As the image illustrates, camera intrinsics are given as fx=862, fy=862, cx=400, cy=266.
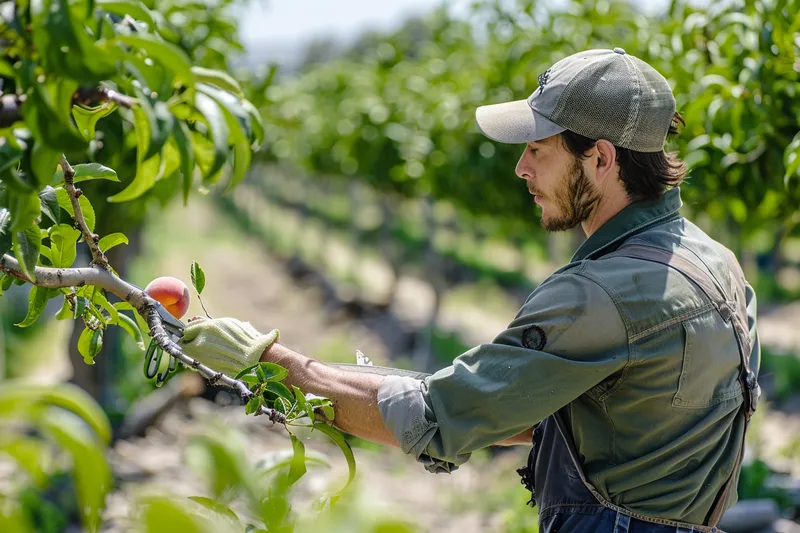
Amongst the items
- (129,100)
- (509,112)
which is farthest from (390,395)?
(129,100)

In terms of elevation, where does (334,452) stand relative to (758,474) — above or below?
below

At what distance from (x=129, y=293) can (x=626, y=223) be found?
3.20 feet

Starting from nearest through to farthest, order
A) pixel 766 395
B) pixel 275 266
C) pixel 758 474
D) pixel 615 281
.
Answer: pixel 615 281, pixel 758 474, pixel 766 395, pixel 275 266

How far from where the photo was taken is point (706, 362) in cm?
161

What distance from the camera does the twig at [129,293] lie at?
1405 millimetres

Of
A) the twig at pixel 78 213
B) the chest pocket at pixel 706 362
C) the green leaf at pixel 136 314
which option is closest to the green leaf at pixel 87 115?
the twig at pixel 78 213

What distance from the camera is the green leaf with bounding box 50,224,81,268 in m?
1.48

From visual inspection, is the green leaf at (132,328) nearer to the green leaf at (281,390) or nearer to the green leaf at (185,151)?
the green leaf at (281,390)

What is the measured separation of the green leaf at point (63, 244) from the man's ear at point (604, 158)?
1.00 meters

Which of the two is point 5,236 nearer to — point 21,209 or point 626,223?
point 21,209

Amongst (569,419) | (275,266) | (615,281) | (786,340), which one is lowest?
(275,266)

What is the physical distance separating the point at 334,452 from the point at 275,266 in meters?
8.91

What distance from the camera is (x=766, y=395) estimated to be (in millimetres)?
7273

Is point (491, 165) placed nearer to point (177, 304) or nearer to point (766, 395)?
point (766, 395)
